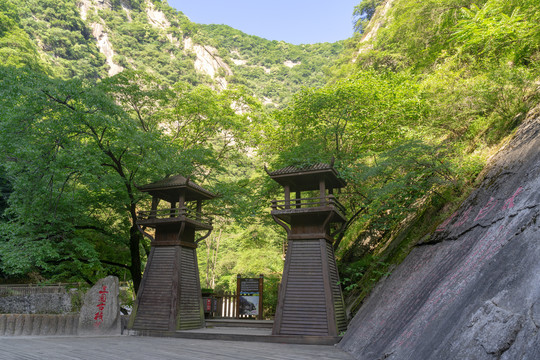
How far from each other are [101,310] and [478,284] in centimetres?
1249

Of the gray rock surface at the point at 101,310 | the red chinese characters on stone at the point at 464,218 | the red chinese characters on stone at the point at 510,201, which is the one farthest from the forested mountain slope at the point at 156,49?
the red chinese characters on stone at the point at 510,201

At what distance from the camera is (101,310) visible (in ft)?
41.1

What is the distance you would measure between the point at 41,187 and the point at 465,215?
13.8 metres

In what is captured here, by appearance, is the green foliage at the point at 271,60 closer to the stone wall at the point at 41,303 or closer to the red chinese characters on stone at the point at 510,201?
the stone wall at the point at 41,303

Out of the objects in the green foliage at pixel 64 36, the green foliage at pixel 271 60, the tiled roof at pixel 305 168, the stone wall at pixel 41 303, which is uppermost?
the green foliage at pixel 271 60

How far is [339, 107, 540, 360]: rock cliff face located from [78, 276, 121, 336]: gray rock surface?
340 inches

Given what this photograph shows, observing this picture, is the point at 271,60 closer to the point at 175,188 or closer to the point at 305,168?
the point at 175,188

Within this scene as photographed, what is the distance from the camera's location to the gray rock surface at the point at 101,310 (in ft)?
40.4

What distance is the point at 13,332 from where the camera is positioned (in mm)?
11430

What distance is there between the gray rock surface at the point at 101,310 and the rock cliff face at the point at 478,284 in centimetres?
862

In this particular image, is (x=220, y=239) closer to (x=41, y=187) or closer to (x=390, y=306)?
(x=41, y=187)

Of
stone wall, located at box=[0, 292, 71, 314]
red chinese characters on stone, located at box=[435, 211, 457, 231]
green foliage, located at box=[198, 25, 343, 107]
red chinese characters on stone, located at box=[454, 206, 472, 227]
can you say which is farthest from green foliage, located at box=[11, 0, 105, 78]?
red chinese characters on stone, located at box=[454, 206, 472, 227]

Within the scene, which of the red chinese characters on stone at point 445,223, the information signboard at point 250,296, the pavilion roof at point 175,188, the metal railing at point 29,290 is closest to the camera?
the red chinese characters on stone at point 445,223

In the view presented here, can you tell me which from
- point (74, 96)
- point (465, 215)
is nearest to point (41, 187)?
point (74, 96)
